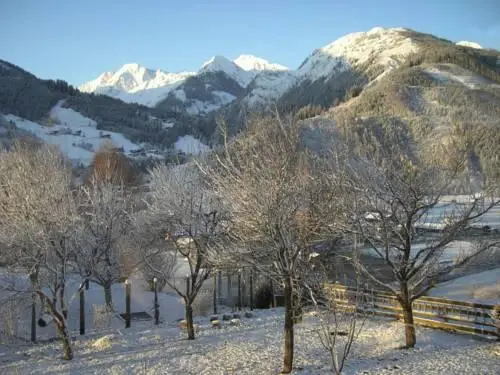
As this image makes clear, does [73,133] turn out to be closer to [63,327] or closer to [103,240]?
[103,240]

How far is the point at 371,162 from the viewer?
15148 mm

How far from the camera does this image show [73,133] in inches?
6304

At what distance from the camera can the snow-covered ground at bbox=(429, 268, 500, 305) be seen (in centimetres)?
2395

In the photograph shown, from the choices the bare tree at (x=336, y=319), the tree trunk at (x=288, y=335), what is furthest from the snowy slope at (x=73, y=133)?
the tree trunk at (x=288, y=335)

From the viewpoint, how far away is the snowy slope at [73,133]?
14159cm

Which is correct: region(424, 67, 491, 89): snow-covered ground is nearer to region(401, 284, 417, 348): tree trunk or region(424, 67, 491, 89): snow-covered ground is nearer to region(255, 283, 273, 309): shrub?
region(255, 283, 273, 309): shrub

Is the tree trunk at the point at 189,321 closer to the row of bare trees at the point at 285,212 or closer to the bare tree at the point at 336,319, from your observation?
the row of bare trees at the point at 285,212

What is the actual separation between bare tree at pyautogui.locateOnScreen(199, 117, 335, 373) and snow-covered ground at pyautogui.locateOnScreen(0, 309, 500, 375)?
1.89 metres

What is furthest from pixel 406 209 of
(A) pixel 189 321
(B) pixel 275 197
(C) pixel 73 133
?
(C) pixel 73 133

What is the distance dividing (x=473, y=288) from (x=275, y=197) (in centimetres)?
2043

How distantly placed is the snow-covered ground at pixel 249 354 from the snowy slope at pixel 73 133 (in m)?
112

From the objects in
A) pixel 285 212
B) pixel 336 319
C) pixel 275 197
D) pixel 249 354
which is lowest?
pixel 249 354

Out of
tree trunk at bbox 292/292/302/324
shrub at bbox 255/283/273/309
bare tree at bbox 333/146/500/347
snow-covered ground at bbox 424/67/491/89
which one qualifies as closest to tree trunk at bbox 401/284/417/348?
bare tree at bbox 333/146/500/347

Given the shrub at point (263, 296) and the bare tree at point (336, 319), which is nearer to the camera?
the bare tree at point (336, 319)
